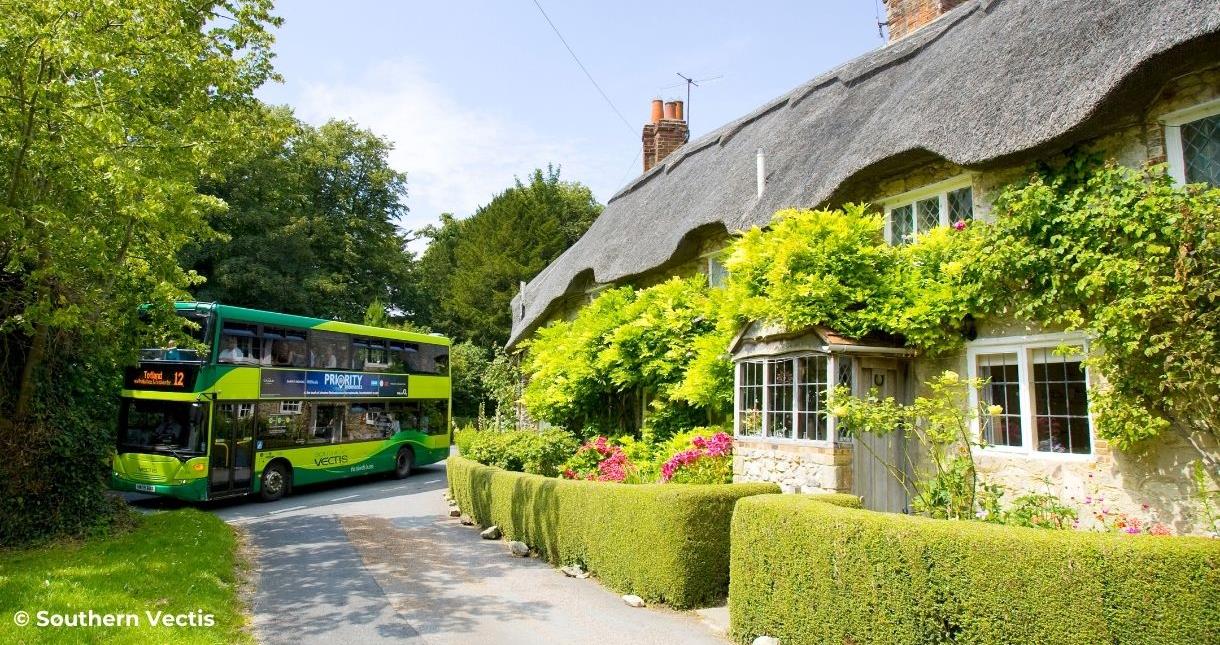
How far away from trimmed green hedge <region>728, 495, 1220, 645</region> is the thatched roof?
4.32 meters

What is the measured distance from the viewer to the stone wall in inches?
325

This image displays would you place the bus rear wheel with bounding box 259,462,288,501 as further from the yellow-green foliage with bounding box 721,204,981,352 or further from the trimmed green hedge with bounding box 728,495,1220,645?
the trimmed green hedge with bounding box 728,495,1220,645

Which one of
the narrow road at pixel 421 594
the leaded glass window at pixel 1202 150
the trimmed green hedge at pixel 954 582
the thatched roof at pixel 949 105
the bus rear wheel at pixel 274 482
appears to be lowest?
the narrow road at pixel 421 594

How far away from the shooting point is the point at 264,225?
94.1 feet

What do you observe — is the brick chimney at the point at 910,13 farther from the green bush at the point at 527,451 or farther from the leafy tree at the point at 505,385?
the leafy tree at the point at 505,385

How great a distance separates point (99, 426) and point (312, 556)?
11.4 ft

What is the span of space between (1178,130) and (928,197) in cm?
273

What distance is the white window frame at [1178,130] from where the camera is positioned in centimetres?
638

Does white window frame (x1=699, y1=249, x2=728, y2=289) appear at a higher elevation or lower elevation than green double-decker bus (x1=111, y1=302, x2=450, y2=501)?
higher

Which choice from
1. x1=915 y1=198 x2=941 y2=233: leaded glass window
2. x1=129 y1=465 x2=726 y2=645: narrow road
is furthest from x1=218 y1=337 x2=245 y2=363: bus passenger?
x1=915 y1=198 x2=941 y2=233: leaded glass window

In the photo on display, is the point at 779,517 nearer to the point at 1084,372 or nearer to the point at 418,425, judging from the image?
the point at 1084,372

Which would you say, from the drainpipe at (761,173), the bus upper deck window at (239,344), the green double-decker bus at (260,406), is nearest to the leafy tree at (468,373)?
the green double-decker bus at (260,406)

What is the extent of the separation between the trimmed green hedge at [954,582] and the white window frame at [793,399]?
83.9 inches

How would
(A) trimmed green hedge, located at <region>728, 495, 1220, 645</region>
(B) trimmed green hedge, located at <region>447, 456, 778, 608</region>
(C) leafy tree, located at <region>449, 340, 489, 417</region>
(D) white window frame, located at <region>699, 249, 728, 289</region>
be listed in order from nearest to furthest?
(A) trimmed green hedge, located at <region>728, 495, 1220, 645</region> < (B) trimmed green hedge, located at <region>447, 456, 778, 608</region> < (D) white window frame, located at <region>699, 249, 728, 289</region> < (C) leafy tree, located at <region>449, 340, 489, 417</region>
